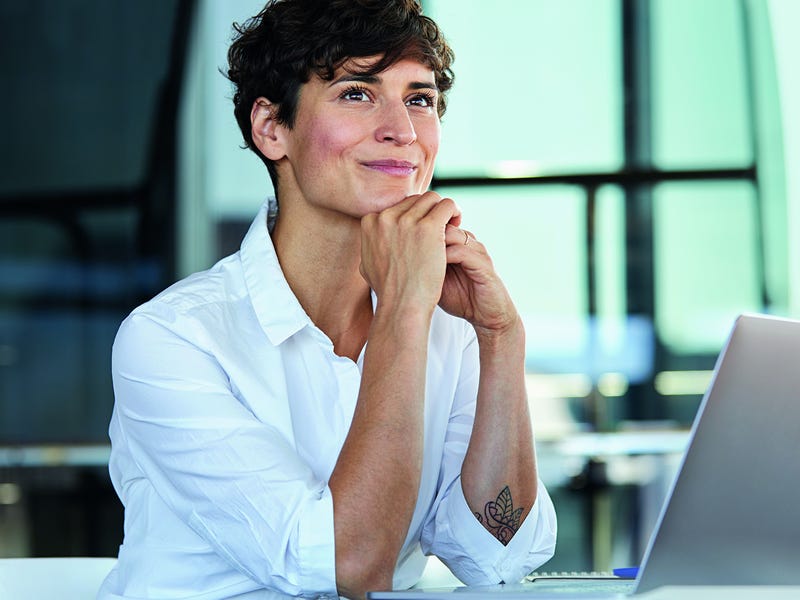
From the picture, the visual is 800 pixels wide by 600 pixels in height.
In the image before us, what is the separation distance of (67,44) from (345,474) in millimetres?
2864

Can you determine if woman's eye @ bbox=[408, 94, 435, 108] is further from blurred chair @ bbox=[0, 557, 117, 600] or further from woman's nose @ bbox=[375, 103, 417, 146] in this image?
blurred chair @ bbox=[0, 557, 117, 600]

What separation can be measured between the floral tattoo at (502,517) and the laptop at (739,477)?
0.50 m

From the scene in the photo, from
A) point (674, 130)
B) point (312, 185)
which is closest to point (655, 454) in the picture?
point (674, 130)

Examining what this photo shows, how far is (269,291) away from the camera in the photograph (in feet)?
5.38

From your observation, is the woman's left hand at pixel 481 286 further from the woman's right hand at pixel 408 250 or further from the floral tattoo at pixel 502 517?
the floral tattoo at pixel 502 517

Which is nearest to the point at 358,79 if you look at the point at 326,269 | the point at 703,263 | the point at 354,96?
the point at 354,96

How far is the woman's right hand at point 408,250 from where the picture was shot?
59.1 inches

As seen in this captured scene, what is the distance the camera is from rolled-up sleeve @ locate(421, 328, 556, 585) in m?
1.60

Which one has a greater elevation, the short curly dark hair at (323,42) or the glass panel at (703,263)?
the short curly dark hair at (323,42)

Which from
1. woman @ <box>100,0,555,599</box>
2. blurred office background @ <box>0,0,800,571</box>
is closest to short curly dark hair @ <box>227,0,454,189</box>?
woman @ <box>100,0,555,599</box>

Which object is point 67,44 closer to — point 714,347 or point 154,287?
point 154,287

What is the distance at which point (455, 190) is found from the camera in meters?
3.87

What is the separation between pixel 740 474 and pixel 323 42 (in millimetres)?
958

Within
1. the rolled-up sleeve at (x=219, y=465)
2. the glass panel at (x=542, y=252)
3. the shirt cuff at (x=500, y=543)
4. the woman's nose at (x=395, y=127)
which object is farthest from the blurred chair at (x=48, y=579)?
the glass panel at (x=542, y=252)
